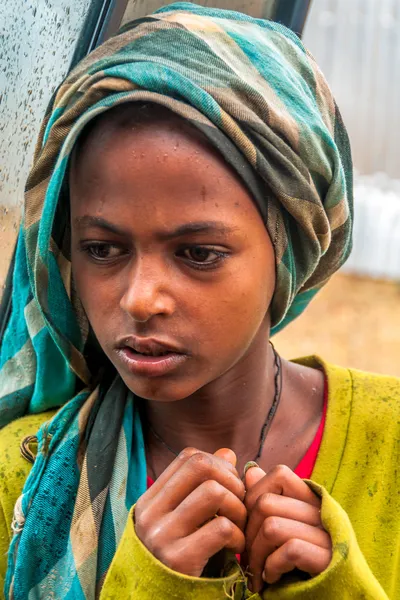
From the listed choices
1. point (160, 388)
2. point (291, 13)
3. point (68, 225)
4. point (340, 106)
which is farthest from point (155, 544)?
point (340, 106)

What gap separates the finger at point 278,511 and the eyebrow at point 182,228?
457mm

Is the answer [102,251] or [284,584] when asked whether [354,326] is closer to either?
[102,251]

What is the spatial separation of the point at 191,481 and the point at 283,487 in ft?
0.50

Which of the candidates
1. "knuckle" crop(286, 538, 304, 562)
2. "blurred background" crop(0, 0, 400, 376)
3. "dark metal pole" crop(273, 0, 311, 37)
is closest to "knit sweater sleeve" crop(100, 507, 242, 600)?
"knuckle" crop(286, 538, 304, 562)

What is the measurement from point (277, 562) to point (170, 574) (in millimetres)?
168

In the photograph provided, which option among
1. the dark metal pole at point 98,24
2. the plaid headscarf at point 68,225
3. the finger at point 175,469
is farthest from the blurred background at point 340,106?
the finger at point 175,469

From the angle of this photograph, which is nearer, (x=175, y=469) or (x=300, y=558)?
(x=300, y=558)

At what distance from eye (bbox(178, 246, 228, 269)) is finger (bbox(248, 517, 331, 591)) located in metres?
0.44

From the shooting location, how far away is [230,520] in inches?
53.8

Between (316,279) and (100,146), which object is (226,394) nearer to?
(316,279)

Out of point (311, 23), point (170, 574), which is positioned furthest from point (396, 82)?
point (170, 574)

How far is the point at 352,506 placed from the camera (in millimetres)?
1639

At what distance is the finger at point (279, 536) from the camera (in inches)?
52.1

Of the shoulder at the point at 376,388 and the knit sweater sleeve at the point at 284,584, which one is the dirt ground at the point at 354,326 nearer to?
the shoulder at the point at 376,388
